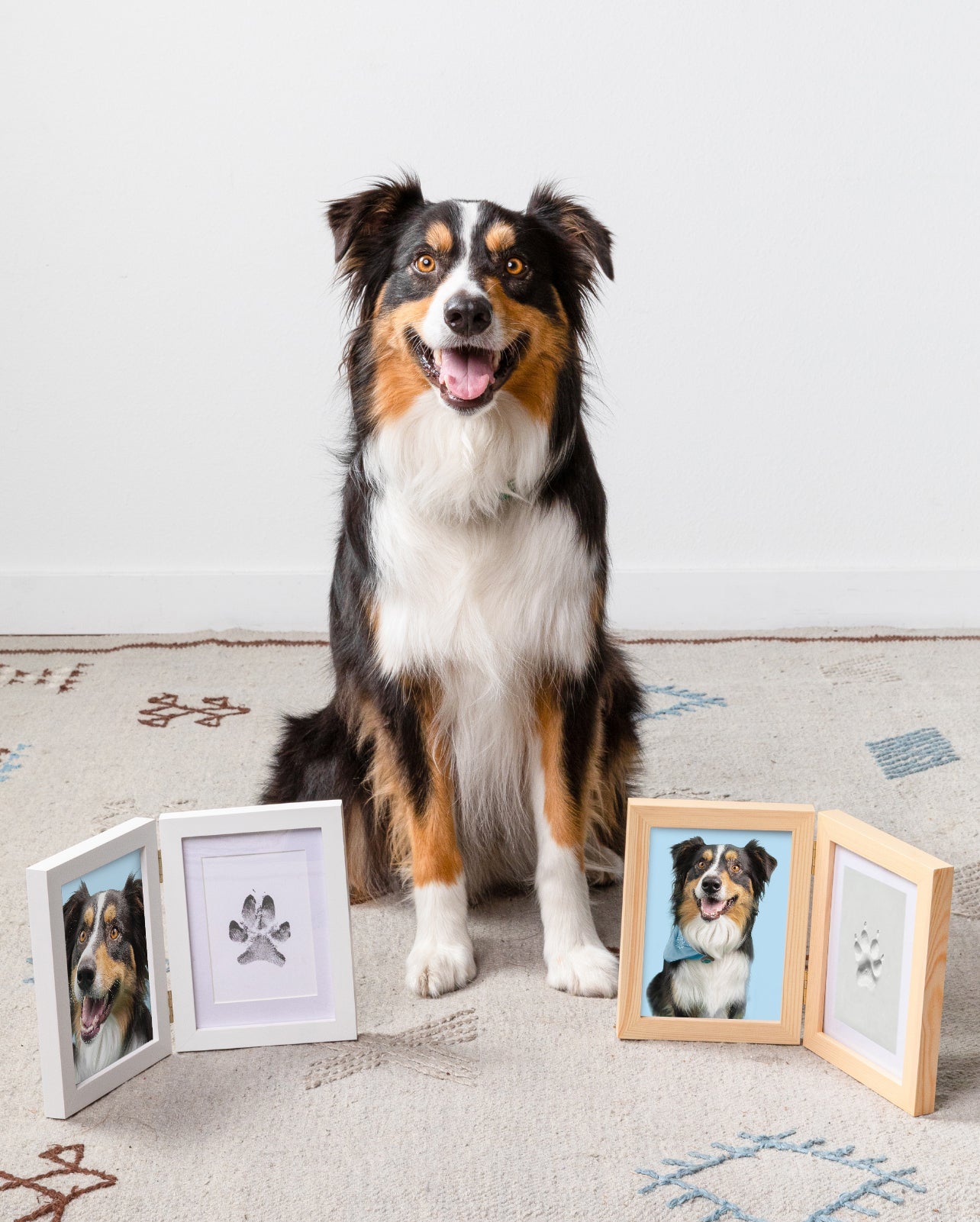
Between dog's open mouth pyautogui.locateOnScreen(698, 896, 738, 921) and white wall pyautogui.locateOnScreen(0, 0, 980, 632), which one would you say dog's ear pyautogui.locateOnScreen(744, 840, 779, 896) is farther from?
white wall pyautogui.locateOnScreen(0, 0, 980, 632)

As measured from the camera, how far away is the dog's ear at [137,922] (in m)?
1.61

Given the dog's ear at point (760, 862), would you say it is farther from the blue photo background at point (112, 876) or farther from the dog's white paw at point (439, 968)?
the blue photo background at point (112, 876)

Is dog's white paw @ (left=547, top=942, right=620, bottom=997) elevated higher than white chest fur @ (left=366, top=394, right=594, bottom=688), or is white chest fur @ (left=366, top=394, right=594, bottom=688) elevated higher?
white chest fur @ (left=366, top=394, right=594, bottom=688)

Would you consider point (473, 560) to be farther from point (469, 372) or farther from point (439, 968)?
point (439, 968)

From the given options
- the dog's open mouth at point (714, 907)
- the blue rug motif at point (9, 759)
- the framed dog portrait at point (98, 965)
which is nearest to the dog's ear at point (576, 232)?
the dog's open mouth at point (714, 907)

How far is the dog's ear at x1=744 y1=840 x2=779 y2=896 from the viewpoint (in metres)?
1.65

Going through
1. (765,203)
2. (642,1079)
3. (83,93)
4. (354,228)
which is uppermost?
(83,93)

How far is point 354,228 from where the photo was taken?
1854 millimetres

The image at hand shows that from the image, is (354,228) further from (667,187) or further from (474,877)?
(667,187)

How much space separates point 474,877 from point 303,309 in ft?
6.75

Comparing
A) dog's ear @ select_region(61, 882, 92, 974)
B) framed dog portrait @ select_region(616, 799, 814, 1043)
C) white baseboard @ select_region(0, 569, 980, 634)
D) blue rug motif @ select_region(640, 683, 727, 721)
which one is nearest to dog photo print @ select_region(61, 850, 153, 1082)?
dog's ear @ select_region(61, 882, 92, 974)

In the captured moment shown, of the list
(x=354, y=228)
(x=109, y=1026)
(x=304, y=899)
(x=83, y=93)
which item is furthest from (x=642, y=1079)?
(x=83, y=93)

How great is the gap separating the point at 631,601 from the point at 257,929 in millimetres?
2302

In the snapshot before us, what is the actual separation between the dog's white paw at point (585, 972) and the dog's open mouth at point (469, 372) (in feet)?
→ 2.72
